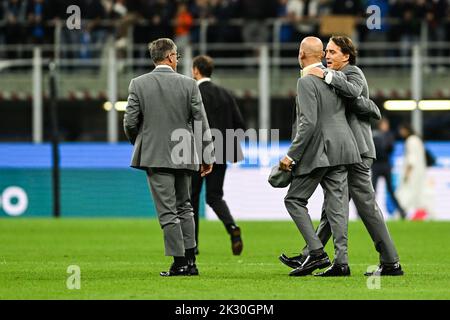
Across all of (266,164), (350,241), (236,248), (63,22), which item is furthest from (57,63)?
(236,248)

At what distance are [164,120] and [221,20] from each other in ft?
60.0

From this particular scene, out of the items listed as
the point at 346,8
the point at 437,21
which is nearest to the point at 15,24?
the point at 346,8

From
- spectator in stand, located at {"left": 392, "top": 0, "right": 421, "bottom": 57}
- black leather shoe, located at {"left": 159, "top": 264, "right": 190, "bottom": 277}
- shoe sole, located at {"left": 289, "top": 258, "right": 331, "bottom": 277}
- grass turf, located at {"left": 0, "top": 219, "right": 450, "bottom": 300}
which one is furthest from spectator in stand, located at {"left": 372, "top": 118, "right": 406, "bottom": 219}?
black leather shoe, located at {"left": 159, "top": 264, "right": 190, "bottom": 277}

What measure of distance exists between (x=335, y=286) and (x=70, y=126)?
805 inches

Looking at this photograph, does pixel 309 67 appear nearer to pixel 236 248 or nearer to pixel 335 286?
pixel 335 286

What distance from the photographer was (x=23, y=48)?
29828 mm

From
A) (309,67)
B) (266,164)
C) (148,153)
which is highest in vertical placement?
(309,67)

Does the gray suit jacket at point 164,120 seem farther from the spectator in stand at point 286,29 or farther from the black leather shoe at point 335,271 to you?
the spectator in stand at point 286,29

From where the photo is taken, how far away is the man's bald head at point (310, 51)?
38.2ft

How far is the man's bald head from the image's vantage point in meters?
11.6

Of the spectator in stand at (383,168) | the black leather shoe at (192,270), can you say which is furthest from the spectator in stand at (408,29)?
the black leather shoe at (192,270)

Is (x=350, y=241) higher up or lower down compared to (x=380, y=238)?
lower down

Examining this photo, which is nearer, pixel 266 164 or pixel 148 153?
pixel 148 153

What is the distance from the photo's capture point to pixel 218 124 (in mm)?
15430
